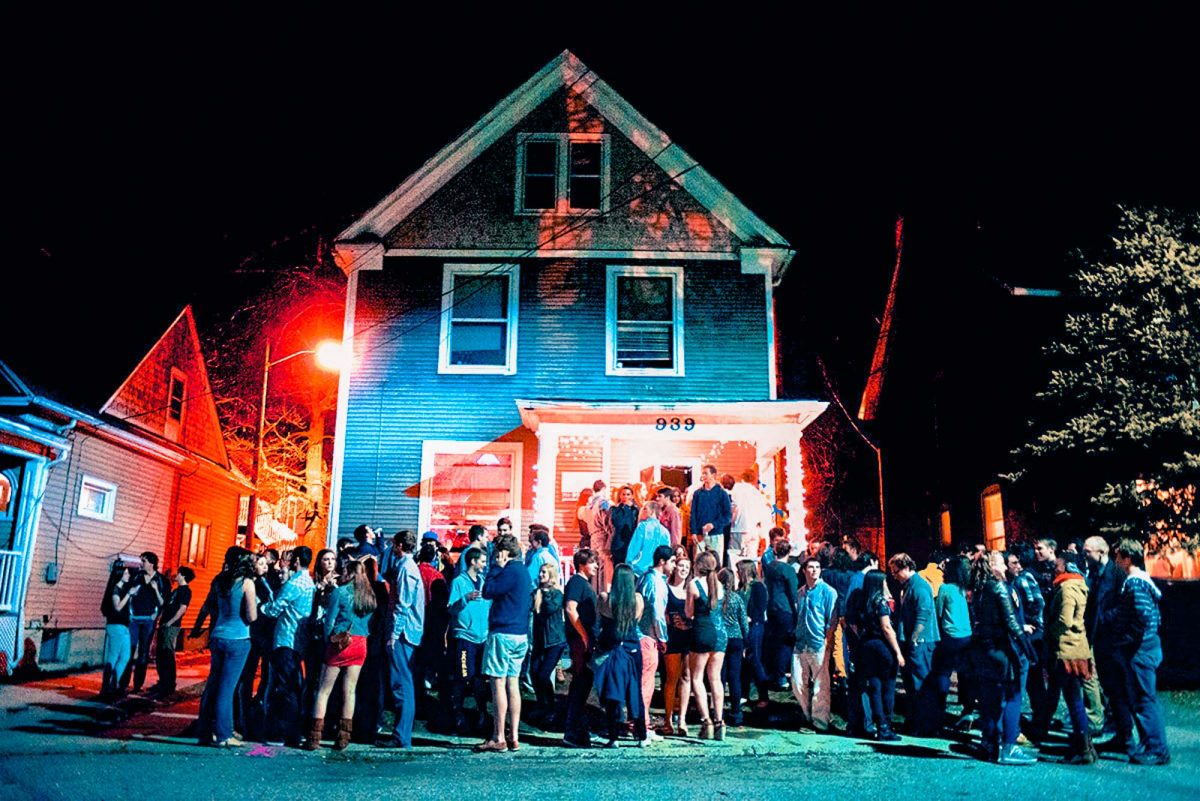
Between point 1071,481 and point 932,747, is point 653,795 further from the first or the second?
point 1071,481

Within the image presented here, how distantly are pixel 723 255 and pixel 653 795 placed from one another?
11708 mm

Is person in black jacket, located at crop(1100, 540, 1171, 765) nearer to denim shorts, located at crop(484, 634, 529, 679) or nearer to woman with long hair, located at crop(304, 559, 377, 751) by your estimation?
denim shorts, located at crop(484, 634, 529, 679)

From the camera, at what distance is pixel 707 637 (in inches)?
334

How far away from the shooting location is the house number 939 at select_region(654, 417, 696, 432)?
1451cm

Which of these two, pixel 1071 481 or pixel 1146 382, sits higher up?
pixel 1146 382

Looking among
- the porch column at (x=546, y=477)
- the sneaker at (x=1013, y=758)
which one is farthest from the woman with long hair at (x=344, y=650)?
the porch column at (x=546, y=477)

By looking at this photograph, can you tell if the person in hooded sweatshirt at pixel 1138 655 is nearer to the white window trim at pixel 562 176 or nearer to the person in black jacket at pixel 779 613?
the person in black jacket at pixel 779 613

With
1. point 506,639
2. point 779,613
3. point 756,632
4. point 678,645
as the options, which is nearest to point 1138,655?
point 779,613

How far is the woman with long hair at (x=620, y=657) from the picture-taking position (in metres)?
8.26

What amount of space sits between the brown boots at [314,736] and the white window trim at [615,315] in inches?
354

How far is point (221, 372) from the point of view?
3044 cm

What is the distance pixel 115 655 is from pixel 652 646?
714 cm

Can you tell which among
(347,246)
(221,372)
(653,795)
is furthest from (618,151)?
(221,372)

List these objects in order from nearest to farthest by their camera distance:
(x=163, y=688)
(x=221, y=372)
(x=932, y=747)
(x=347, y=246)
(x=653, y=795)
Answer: (x=653, y=795) → (x=932, y=747) → (x=163, y=688) → (x=347, y=246) → (x=221, y=372)
